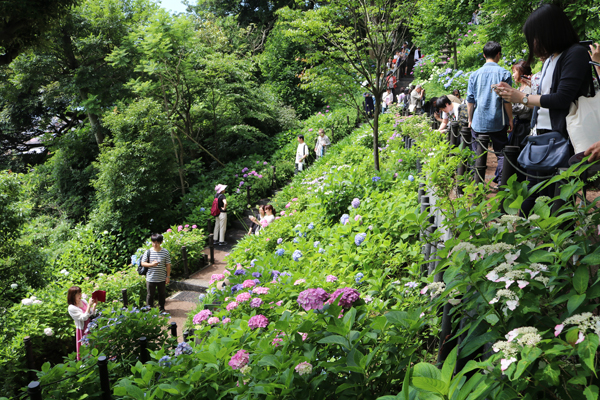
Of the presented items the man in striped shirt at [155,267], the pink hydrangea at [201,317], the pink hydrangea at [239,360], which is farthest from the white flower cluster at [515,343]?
the man in striped shirt at [155,267]

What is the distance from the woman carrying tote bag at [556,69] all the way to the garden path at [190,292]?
5414 millimetres

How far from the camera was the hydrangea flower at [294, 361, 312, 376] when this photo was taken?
194 centimetres

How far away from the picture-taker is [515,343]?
1266 mm

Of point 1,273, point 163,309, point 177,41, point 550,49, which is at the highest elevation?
point 177,41

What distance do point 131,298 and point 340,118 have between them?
12.2m

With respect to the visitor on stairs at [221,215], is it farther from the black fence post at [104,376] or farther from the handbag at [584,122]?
the handbag at [584,122]

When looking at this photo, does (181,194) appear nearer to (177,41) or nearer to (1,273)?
(177,41)

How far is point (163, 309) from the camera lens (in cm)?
792

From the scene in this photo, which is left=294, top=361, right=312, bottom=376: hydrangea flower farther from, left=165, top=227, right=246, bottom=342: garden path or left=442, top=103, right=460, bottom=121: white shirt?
left=442, top=103, right=460, bottom=121: white shirt

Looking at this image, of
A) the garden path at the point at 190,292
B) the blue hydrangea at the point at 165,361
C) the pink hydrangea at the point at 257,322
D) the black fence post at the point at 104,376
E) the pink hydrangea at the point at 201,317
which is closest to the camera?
the blue hydrangea at the point at 165,361

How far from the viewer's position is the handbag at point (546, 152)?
260 centimetres

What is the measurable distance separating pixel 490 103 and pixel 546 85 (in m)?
1.50

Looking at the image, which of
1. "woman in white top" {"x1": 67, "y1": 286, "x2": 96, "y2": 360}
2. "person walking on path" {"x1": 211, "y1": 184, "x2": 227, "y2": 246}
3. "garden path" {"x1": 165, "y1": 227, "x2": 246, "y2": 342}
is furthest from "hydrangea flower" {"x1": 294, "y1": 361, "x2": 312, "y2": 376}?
"person walking on path" {"x1": 211, "y1": 184, "x2": 227, "y2": 246}

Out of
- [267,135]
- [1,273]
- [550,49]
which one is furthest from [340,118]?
[550,49]
